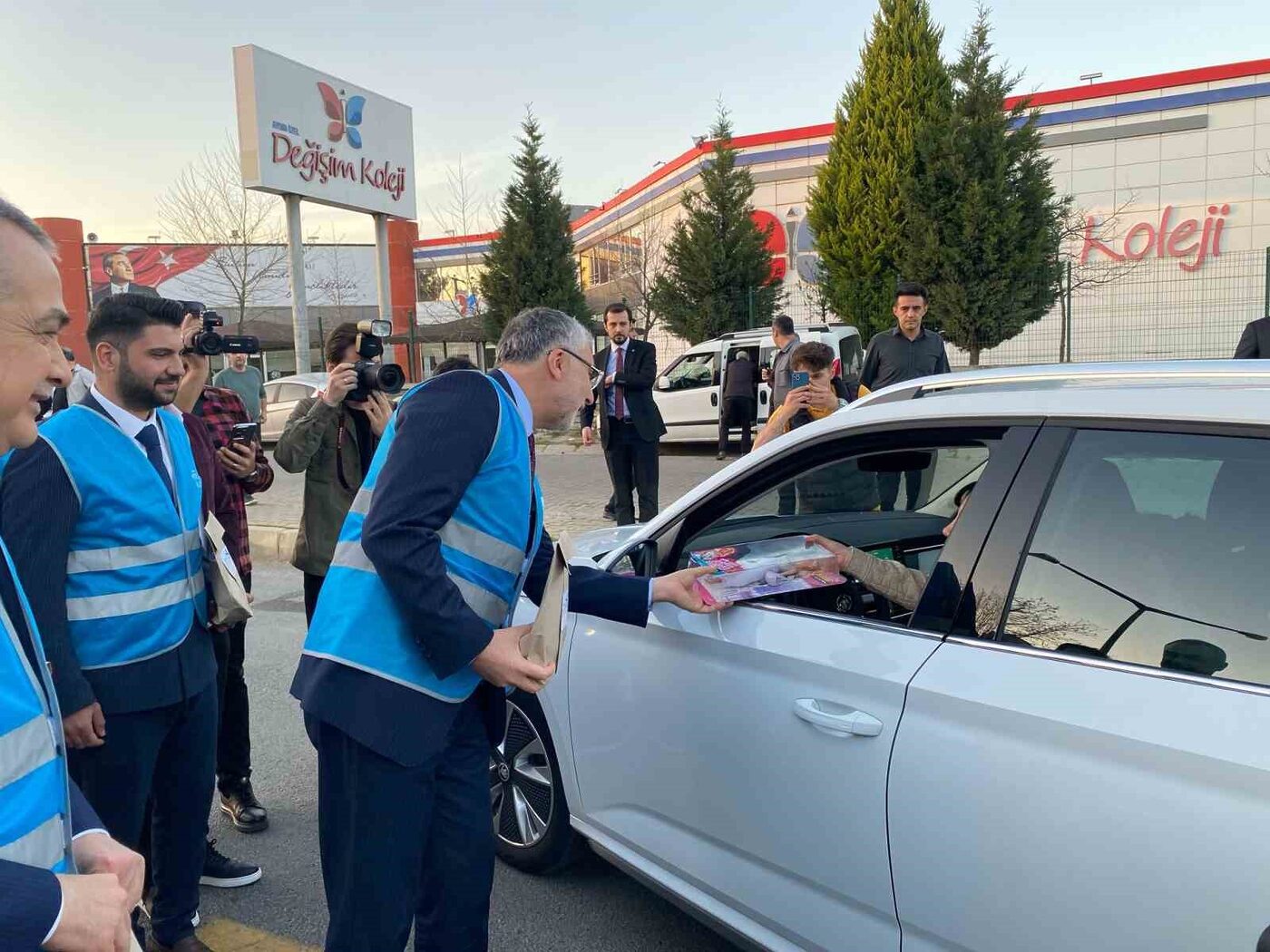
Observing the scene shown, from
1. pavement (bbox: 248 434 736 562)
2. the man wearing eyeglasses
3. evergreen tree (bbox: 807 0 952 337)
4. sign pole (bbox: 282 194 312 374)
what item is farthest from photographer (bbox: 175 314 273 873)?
evergreen tree (bbox: 807 0 952 337)

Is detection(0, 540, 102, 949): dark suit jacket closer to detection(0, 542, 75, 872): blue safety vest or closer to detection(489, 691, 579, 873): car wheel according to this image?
detection(0, 542, 75, 872): blue safety vest

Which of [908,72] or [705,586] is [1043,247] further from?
[705,586]

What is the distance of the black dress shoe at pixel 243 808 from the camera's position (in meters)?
3.46

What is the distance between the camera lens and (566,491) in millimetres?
10539

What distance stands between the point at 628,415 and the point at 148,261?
3246 cm

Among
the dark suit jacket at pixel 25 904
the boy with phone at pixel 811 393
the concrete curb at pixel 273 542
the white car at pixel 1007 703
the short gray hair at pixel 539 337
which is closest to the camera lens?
the dark suit jacket at pixel 25 904

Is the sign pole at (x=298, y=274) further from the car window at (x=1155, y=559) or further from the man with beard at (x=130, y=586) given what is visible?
the car window at (x=1155, y=559)

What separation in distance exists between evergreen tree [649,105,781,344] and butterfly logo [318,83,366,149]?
23.4 ft

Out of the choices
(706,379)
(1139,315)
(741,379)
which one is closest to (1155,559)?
(741,379)

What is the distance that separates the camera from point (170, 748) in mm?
2627

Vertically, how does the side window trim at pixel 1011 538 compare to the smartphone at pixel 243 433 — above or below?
below

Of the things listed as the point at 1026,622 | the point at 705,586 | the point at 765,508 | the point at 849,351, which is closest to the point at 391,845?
the point at 705,586

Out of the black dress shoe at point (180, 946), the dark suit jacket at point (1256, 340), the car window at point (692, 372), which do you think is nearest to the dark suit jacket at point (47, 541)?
the black dress shoe at point (180, 946)

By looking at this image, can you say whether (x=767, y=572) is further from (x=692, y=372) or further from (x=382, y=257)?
(x=382, y=257)
